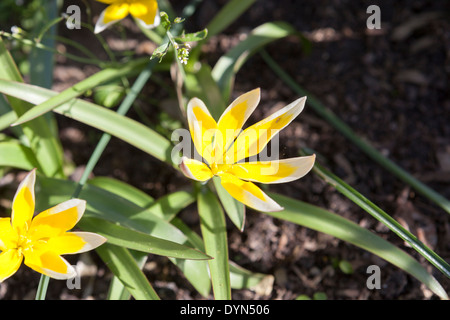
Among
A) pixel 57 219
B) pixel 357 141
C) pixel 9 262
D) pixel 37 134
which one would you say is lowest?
pixel 9 262

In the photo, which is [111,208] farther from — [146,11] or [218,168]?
[146,11]

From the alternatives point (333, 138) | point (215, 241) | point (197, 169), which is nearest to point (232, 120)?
point (197, 169)

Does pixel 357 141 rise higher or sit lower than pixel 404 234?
higher

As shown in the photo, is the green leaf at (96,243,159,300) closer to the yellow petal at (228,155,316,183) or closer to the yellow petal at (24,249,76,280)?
the yellow petal at (24,249,76,280)

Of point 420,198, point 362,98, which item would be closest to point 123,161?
point 362,98

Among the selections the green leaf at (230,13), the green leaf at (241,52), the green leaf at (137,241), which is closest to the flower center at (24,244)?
the green leaf at (137,241)

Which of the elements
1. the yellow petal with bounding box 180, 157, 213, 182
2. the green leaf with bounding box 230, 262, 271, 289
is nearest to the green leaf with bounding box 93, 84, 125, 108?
the yellow petal with bounding box 180, 157, 213, 182
